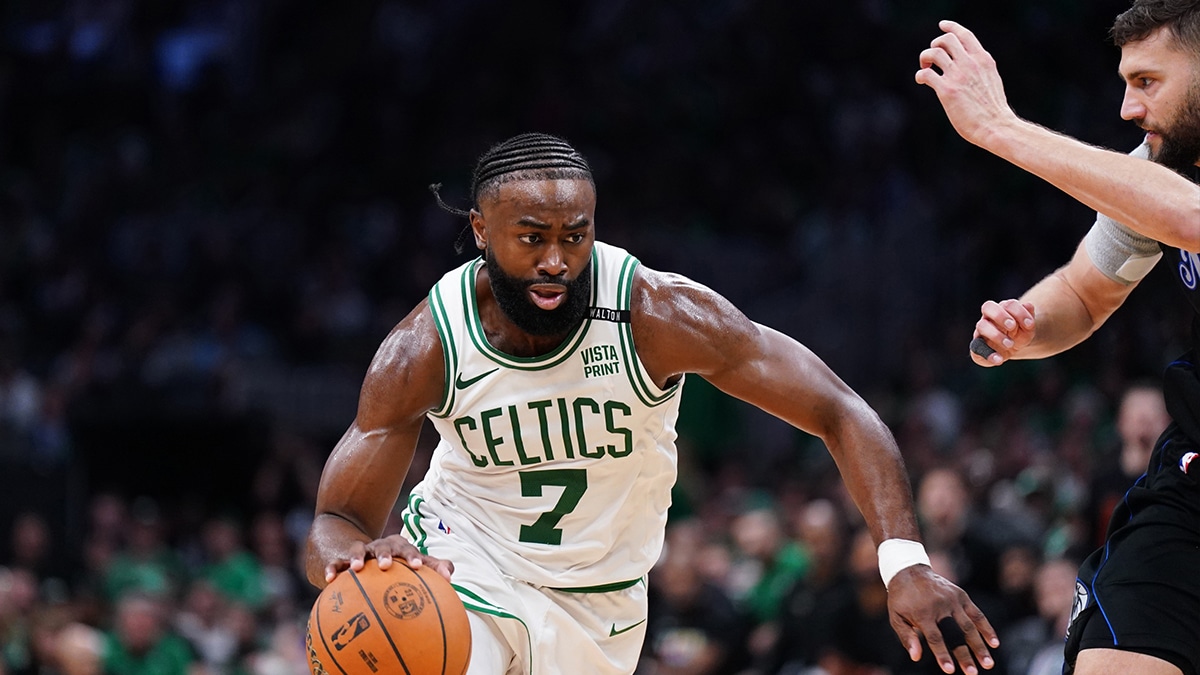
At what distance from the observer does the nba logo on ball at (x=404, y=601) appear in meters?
4.43

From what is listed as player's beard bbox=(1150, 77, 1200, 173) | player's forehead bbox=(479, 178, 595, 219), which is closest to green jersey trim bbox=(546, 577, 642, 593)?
player's forehead bbox=(479, 178, 595, 219)

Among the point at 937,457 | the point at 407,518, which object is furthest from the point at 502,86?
the point at 407,518

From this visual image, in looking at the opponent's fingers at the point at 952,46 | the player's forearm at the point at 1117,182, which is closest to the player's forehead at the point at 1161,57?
the player's forearm at the point at 1117,182

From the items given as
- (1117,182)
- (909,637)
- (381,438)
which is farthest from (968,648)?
(381,438)

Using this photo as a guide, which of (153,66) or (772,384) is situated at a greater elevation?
(153,66)

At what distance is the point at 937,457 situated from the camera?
11258mm

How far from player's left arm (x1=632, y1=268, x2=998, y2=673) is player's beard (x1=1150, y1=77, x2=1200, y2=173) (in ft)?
4.03

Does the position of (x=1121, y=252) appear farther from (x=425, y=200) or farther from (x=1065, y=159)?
(x=425, y=200)

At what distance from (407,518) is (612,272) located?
120 centimetres

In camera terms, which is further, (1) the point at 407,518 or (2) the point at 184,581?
(2) the point at 184,581

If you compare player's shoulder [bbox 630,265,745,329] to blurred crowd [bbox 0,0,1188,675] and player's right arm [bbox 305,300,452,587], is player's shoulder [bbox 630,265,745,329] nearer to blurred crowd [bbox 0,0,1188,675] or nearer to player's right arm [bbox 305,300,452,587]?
player's right arm [bbox 305,300,452,587]

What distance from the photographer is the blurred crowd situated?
10188 mm

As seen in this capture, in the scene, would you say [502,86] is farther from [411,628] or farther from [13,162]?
[411,628]

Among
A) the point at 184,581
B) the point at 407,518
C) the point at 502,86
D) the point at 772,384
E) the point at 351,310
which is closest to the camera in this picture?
the point at 772,384
